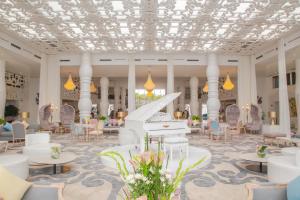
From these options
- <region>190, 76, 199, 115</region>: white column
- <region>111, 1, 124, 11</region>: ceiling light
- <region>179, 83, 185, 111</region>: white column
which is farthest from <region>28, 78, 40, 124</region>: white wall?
<region>179, 83, 185, 111</region>: white column

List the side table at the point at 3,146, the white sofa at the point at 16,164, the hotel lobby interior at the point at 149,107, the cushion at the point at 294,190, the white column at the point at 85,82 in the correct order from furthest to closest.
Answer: the white column at the point at 85,82 → the side table at the point at 3,146 → the white sofa at the point at 16,164 → the hotel lobby interior at the point at 149,107 → the cushion at the point at 294,190

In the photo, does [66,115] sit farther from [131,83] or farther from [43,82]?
[131,83]

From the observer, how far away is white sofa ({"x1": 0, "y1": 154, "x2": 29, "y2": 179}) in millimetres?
3561

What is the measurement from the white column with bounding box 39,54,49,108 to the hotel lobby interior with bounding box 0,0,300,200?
55 millimetres

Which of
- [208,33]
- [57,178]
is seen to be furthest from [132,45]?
[57,178]

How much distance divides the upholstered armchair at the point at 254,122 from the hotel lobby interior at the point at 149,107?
5 cm

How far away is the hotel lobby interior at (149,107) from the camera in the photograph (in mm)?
3076

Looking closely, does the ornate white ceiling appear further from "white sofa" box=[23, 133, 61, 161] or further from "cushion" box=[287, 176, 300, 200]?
"cushion" box=[287, 176, 300, 200]

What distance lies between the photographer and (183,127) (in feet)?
19.4

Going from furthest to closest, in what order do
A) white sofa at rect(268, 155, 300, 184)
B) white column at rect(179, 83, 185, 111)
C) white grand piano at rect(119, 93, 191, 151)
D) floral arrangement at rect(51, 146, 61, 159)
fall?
white column at rect(179, 83, 185, 111)
white grand piano at rect(119, 93, 191, 151)
floral arrangement at rect(51, 146, 61, 159)
white sofa at rect(268, 155, 300, 184)

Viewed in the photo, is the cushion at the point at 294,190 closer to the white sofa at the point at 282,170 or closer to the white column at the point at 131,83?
the white sofa at the point at 282,170

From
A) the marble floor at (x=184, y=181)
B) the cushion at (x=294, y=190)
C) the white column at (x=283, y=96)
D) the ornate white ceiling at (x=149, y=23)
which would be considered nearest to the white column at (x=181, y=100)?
the ornate white ceiling at (x=149, y=23)

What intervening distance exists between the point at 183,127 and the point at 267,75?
1243 cm

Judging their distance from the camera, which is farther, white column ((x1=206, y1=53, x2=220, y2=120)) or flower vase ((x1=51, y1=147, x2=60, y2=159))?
white column ((x1=206, y1=53, x2=220, y2=120))
